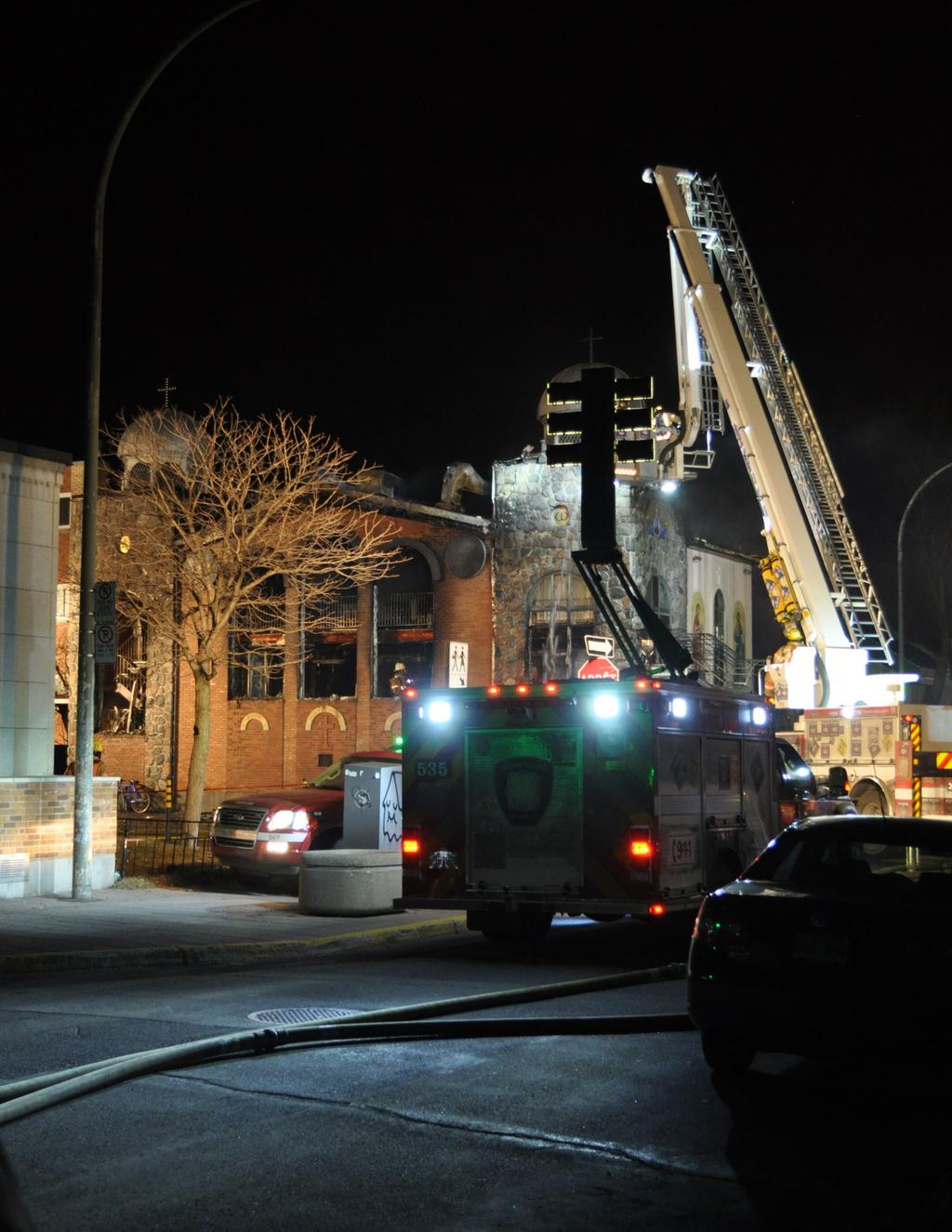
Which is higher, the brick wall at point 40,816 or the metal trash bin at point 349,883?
the brick wall at point 40,816

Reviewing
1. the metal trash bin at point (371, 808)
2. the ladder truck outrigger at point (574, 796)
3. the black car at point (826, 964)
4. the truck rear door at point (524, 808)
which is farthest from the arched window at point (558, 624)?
the black car at point (826, 964)

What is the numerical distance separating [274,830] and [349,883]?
270 cm

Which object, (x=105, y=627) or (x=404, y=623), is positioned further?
(x=404, y=623)

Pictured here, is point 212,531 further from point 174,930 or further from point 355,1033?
A: point 355,1033

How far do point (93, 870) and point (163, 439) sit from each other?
50.1 ft

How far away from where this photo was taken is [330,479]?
31422 millimetres

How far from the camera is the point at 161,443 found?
30594 millimetres

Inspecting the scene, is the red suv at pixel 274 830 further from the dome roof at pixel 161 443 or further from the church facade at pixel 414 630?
the church facade at pixel 414 630

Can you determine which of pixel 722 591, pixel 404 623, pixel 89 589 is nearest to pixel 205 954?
pixel 89 589

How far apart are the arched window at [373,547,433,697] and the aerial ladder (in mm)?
11182

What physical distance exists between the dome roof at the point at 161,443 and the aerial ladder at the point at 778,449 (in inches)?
447

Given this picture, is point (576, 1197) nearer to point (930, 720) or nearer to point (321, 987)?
point (321, 987)

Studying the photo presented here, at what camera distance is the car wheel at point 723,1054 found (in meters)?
7.05

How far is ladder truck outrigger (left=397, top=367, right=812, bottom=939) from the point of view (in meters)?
12.0
